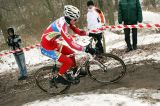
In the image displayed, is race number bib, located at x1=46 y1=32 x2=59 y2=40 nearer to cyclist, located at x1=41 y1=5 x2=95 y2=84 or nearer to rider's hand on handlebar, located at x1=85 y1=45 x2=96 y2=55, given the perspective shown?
cyclist, located at x1=41 y1=5 x2=95 y2=84

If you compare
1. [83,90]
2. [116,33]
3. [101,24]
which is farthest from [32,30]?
[83,90]

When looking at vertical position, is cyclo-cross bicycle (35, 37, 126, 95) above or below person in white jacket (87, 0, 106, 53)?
below

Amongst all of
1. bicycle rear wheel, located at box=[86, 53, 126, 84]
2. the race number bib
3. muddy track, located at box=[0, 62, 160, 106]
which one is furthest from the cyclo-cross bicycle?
the race number bib

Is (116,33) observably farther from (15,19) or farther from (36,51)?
(15,19)

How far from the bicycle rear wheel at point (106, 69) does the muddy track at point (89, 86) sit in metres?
0.19

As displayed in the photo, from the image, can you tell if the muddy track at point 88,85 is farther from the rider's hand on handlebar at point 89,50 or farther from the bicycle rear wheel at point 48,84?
the rider's hand on handlebar at point 89,50

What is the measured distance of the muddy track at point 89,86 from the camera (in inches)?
347

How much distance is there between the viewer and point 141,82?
8.87 metres

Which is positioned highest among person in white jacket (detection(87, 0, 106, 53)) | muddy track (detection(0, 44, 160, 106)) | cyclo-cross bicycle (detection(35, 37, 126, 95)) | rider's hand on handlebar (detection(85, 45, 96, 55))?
person in white jacket (detection(87, 0, 106, 53))

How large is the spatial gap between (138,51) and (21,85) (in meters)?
4.41

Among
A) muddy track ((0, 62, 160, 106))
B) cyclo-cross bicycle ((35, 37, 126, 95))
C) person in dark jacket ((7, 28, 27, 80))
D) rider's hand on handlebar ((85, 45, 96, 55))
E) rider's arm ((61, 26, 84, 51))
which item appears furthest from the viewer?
person in dark jacket ((7, 28, 27, 80))

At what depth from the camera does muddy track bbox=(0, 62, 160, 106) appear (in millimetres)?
8812

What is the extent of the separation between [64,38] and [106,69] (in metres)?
1.57

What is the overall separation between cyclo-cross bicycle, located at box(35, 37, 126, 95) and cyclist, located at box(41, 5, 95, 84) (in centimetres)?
20
